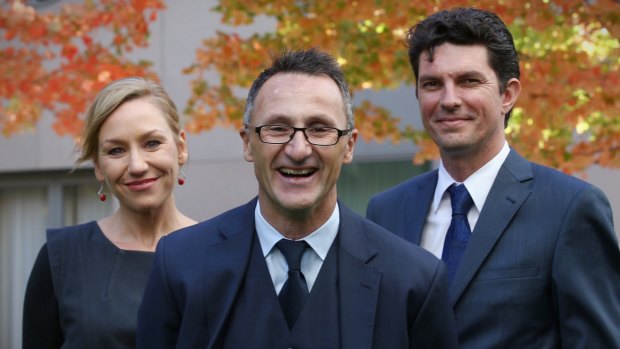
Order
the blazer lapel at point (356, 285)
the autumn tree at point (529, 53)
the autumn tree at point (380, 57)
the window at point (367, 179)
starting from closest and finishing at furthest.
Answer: the blazer lapel at point (356, 285)
the autumn tree at point (529, 53)
the autumn tree at point (380, 57)
the window at point (367, 179)

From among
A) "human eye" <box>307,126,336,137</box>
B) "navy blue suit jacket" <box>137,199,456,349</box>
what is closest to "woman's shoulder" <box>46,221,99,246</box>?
→ "navy blue suit jacket" <box>137,199,456,349</box>

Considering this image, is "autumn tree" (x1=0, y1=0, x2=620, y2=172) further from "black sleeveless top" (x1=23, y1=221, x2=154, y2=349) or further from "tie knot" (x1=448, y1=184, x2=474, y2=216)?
"tie knot" (x1=448, y1=184, x2=474, y2=216)

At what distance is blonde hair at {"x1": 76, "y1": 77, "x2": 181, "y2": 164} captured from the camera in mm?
3871

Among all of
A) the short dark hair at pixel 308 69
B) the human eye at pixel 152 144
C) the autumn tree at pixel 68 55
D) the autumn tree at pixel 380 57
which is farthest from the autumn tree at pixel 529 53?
the short dark hair at pixel 308 69

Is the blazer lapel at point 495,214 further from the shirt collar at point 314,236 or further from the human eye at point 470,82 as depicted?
the shirt collar at point 314,236

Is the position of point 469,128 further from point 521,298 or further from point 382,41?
point 382,41

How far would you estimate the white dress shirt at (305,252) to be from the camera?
2.88 metres

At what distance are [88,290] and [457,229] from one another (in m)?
1.37

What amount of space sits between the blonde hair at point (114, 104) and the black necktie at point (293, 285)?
126cm

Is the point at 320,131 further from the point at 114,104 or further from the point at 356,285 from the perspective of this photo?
the point at 114,104

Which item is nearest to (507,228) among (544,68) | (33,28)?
(544,68)

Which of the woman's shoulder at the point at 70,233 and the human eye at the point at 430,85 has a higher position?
the human eye at the point at 430,85

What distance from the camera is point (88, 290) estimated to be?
3.87 m

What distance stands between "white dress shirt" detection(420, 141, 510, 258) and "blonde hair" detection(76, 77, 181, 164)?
105 cm
